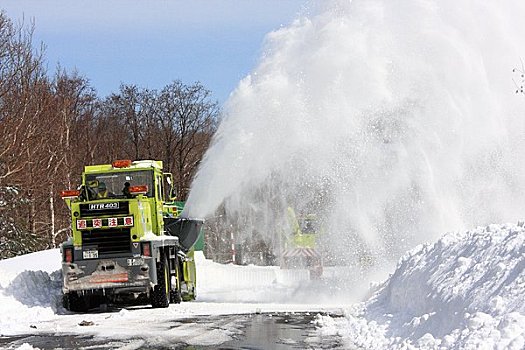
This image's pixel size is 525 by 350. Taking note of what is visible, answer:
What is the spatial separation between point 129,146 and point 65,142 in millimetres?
21350

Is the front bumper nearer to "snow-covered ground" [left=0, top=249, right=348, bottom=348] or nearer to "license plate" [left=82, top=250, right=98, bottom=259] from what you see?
"license plate" [left=82, top=250, right=98, bottom=259]

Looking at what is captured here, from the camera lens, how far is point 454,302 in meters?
9.78

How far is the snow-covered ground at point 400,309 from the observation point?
28.7ft

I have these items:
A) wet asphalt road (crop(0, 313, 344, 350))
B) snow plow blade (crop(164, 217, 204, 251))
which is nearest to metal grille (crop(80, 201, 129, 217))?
snow plow blade (crop(164, 217, 204, 251))

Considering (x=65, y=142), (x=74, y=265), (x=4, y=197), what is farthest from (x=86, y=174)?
(x=65, y=142)

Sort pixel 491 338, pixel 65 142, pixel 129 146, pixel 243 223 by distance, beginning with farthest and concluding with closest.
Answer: pixel 129 146, pixel 65 142, pixel 243 223, pixel 491 338

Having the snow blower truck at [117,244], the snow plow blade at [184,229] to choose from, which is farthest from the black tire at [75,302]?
the snow plow blade at [184,229]

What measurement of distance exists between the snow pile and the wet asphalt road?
0.36 meters

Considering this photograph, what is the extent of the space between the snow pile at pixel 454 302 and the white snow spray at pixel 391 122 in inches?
229

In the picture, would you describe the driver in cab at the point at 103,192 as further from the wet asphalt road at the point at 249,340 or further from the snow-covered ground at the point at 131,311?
the wet asphalt road at the point at 249,340

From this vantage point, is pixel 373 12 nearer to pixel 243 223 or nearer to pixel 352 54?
pixel 352 54

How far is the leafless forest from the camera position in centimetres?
3397

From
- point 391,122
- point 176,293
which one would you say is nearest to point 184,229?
point 176,293

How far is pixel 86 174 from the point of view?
719 inches
